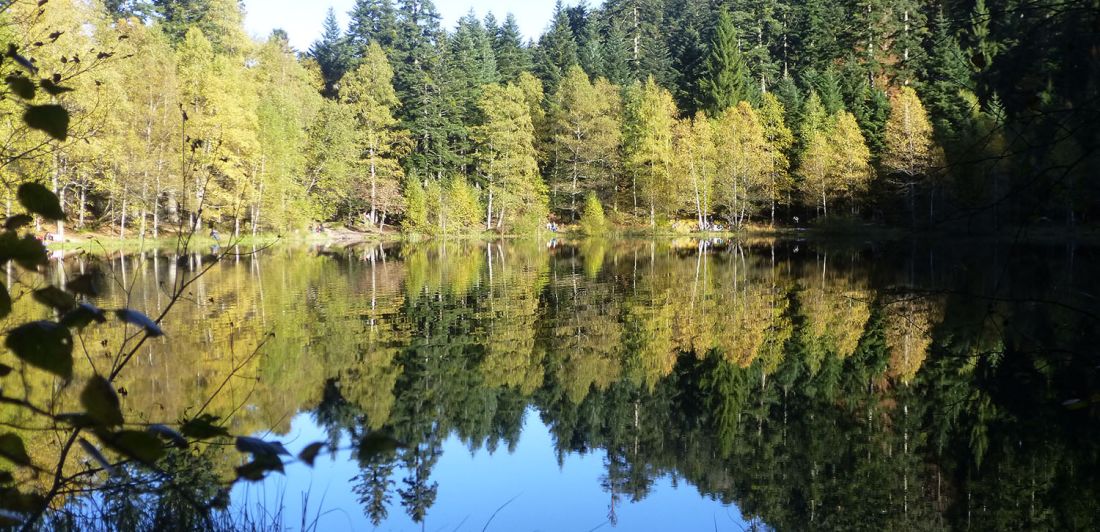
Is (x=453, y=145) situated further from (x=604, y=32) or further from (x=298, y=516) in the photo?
(x=298, y=516)

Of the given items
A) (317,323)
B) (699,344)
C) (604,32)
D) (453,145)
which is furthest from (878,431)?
(604,32)

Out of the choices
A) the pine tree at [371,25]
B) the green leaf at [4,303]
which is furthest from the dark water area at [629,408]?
the pine tree at [371,25]

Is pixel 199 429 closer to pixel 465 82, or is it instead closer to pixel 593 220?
pixel 593 220

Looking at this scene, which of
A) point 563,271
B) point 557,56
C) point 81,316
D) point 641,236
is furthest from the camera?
point 557,56

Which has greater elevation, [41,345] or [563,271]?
[41,345]

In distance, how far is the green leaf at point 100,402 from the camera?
1.62 meters

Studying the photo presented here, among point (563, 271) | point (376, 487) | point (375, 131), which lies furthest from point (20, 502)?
point (375, 131)

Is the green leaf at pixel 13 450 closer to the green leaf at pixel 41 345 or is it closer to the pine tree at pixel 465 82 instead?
→ the green leaf at pixel 41 345

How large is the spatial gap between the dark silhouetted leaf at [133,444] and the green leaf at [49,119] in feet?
1.96

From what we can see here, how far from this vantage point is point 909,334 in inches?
496

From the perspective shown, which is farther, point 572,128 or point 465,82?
point 465,82

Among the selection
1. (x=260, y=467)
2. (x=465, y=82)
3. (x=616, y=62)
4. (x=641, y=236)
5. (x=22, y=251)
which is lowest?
(x=641, y=236)

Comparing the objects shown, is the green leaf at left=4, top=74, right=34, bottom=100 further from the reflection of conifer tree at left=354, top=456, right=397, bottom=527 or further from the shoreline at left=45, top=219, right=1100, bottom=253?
the shoreline at left=45, top=219, right=1100, bottom=253

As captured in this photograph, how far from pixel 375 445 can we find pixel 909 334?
12650mm
